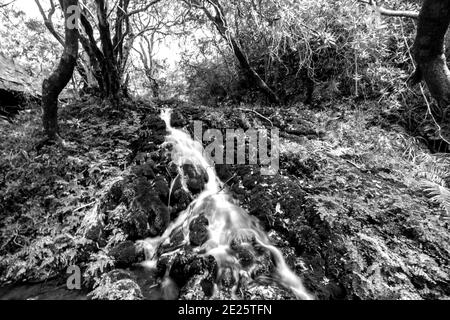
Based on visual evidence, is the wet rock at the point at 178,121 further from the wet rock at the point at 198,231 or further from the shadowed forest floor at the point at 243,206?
the wet rock at the point at 198,231

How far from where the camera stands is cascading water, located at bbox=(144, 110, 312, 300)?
3061 mm

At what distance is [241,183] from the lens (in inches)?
178

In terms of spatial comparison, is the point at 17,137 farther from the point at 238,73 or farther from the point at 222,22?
the point at 238,73

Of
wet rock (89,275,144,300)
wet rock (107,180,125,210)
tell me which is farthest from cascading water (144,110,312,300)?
wet rock (107,180,125,210)

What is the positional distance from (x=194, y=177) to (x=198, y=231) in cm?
119

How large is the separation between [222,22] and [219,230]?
213 inches

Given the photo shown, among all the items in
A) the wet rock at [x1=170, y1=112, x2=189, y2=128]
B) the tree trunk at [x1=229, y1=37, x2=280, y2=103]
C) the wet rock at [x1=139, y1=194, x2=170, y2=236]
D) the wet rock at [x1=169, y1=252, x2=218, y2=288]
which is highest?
the tree trunk at [x1=229, y1=37, x2=280, y2=103]

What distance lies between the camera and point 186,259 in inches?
122

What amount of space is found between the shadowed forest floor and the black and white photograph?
2 centimetres

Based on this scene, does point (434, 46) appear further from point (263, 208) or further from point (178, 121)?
point (178, 121)
